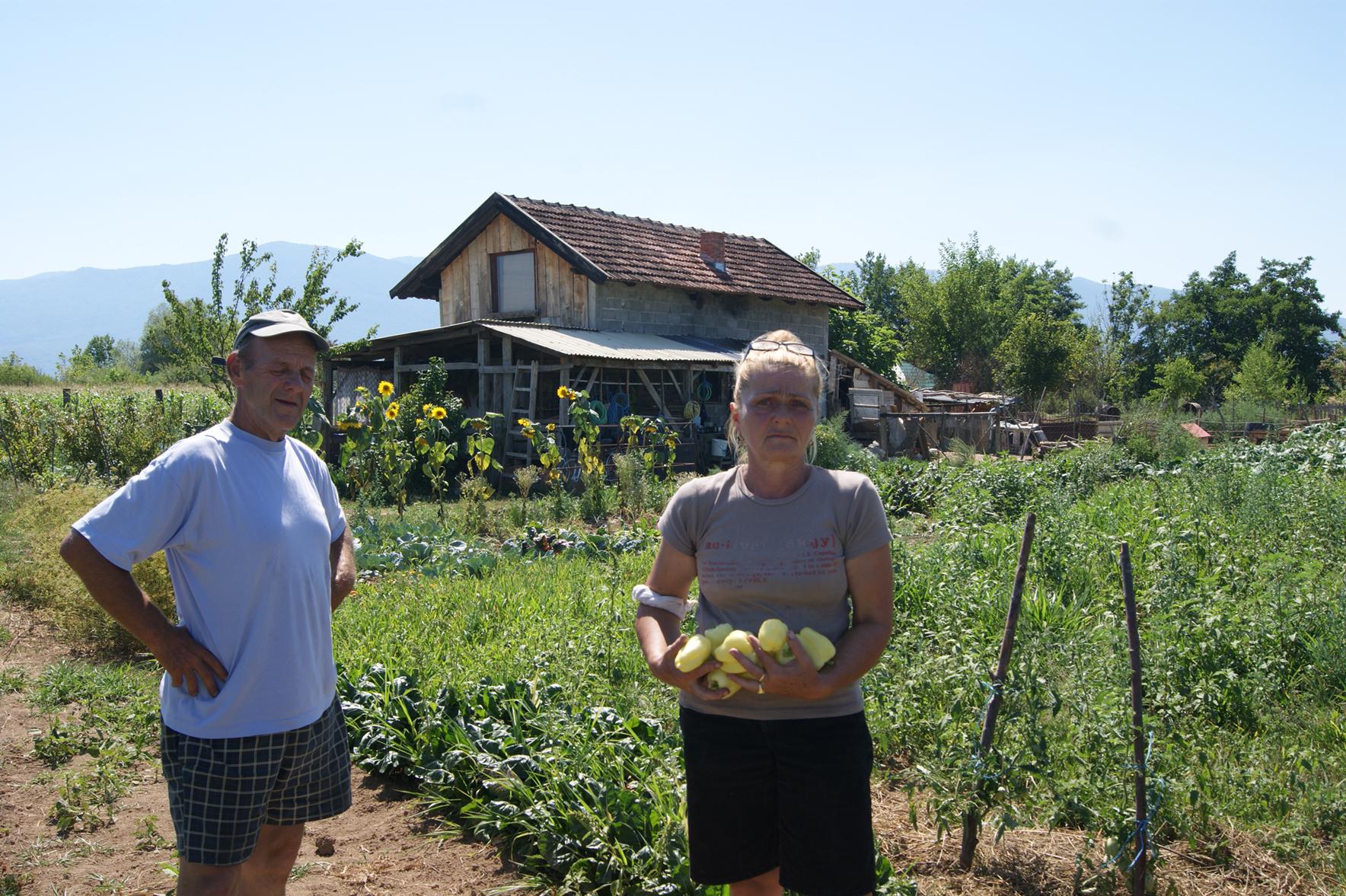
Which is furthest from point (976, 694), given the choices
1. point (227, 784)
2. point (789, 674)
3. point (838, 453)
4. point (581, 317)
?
point (581, 317)

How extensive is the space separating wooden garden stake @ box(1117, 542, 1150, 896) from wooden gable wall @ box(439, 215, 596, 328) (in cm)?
1757

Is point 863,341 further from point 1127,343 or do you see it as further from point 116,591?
point 116,591

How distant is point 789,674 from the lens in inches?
85.4

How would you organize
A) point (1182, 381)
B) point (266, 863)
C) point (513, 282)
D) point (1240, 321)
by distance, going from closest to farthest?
point (266, 863), point (513, 282), point (1182, 381), point (1240, 321)

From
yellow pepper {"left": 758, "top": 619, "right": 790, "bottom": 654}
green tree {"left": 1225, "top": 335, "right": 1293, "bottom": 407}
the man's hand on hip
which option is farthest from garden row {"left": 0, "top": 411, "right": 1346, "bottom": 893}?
green tree {"left": 1225, "top": 335, "right": 1293, "bottom": 407}

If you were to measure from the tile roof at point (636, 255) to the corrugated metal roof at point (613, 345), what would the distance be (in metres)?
1.26

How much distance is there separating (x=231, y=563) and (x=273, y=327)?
0.63m

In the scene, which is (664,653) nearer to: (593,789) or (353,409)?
(593,789)

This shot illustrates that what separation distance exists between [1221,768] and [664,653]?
2.62m

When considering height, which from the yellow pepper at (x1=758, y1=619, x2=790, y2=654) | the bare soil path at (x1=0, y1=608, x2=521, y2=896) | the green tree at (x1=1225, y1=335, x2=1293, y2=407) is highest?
the green tree at (x1=1225, y1=335, x2=1293, y2=407)

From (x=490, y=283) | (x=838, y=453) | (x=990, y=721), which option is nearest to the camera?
(x=990, y=721)

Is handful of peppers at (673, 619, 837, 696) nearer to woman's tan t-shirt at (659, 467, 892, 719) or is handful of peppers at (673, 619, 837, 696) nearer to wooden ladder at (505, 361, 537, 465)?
woman's tan t-shirt at (659, 467, 892, 719)

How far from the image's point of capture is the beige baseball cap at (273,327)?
2.62 metres

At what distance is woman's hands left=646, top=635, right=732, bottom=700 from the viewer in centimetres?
229
